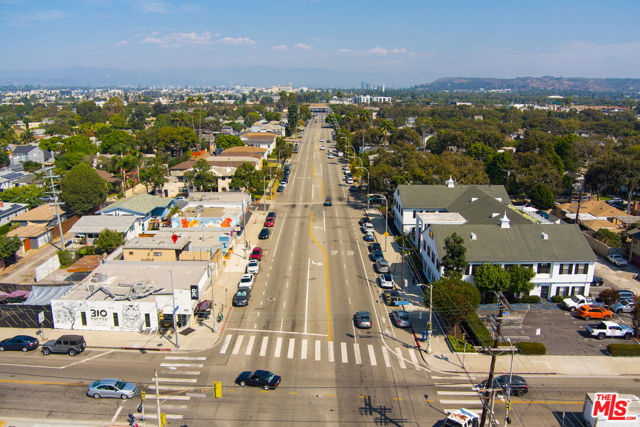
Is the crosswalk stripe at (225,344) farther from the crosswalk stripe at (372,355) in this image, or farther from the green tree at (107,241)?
the green tree at (107,241)

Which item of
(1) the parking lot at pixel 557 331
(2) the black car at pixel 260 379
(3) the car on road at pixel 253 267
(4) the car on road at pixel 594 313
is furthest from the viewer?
(3) the car on road at pixel 253 267

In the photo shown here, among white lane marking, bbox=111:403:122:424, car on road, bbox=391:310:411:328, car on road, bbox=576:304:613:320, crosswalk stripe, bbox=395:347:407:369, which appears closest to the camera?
white lane marking, bbox=111:403:122:424

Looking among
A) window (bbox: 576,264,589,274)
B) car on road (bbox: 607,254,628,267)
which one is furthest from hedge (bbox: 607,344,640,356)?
car on road (bbox: 607,254,628,267)

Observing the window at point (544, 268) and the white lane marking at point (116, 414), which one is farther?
the window at point (544, 268)

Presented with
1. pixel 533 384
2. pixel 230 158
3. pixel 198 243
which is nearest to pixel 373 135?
pixel 230 158

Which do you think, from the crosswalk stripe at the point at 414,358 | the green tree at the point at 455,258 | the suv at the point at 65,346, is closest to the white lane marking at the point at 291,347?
the crosswalk stripe at the point at 414,358

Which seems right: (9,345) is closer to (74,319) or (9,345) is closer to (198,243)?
(74,319)

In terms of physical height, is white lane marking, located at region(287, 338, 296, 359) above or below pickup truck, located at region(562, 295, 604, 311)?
below

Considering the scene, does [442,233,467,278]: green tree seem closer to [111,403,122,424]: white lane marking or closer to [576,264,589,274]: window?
[576,264,589,274]: window
